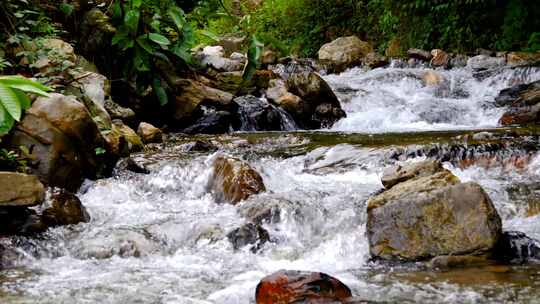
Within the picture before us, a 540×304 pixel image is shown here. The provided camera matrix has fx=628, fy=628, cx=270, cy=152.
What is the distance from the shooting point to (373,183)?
6.34 m

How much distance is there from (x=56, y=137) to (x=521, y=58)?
33.5 ft

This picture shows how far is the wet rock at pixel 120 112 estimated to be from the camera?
336 inches

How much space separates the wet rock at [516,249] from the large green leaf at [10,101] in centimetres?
379

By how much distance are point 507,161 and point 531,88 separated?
14.5 feet

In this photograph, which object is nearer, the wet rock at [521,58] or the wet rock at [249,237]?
the wet rock at [249,237]

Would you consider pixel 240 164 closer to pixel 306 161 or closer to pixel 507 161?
pixel 306 161

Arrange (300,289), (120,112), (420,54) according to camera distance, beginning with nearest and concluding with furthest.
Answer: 1. (300,289)
2. (120,112)
3. (420,54)

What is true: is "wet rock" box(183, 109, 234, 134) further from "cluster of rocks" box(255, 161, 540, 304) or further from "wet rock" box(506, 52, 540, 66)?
"wet rock" box(506, 52, 540, 66)

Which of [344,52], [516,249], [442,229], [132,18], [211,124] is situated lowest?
[516,249]

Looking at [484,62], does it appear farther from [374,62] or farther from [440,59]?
[374,62]

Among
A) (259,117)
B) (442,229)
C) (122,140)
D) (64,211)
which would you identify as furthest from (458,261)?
(259,117)

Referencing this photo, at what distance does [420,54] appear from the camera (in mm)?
14516

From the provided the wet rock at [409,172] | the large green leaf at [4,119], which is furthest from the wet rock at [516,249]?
the large green leaf at [4,119]

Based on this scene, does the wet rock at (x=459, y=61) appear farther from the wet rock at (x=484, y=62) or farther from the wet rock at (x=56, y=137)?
the wet rock at (x=56, y=137)
